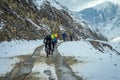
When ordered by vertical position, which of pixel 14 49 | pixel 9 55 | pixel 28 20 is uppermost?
pixel 28 20

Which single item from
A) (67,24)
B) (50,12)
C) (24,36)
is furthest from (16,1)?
(67,24)

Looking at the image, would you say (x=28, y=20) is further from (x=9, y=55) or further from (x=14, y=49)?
(x=9, y=55)

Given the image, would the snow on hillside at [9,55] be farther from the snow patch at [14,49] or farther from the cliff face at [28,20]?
the cliff face at [28,20]

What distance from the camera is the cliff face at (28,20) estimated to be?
5775 centimetres

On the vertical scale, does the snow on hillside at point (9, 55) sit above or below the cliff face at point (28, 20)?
below

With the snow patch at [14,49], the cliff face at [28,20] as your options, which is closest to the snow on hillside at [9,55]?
the snow patch at [14,49]

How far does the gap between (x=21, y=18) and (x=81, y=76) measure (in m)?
55.5

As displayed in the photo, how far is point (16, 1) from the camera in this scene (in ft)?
257

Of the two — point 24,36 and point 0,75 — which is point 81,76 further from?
point 24,36

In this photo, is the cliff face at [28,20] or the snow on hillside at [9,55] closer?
the snow on hillside at [9,55]

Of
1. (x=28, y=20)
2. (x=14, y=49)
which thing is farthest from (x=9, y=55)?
(x=28, y=20)

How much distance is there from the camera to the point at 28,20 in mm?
75938

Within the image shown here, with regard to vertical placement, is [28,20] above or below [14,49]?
above

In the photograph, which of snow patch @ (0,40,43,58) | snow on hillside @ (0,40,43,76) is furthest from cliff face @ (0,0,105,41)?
snow on hillside @ (0,40,43,76)
